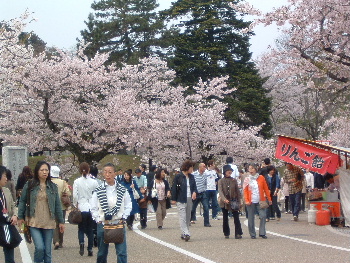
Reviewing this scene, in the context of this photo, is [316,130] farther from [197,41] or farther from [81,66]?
[81,66]

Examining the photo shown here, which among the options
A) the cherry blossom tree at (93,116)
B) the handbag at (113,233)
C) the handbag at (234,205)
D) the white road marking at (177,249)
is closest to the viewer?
the handbag at (113,233)

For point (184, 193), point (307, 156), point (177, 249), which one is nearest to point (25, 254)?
point (177, 249)

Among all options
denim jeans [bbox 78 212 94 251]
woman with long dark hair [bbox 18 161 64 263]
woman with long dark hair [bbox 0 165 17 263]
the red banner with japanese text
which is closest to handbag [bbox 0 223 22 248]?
woman with long dark hair [bbox 0 165 17 263]

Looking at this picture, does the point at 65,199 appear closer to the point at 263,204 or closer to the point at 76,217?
the point at 76,217

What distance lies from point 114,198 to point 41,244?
1221 millimetres

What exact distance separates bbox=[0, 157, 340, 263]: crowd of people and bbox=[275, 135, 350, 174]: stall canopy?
82 cm

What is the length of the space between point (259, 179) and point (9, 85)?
11065mm

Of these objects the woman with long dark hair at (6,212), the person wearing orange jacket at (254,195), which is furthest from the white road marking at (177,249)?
the woman with long dark hair at (6,212)

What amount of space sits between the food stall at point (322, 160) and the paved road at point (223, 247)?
0.85 m

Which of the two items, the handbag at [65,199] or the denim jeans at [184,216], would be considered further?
the denim jeans at [184,216]

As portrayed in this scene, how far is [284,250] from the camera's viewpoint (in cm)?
1174

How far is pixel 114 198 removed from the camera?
869 centimetres

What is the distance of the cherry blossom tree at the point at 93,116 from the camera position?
28.5m

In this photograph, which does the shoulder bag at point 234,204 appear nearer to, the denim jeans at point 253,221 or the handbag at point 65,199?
the denim jeans at point 253,221
